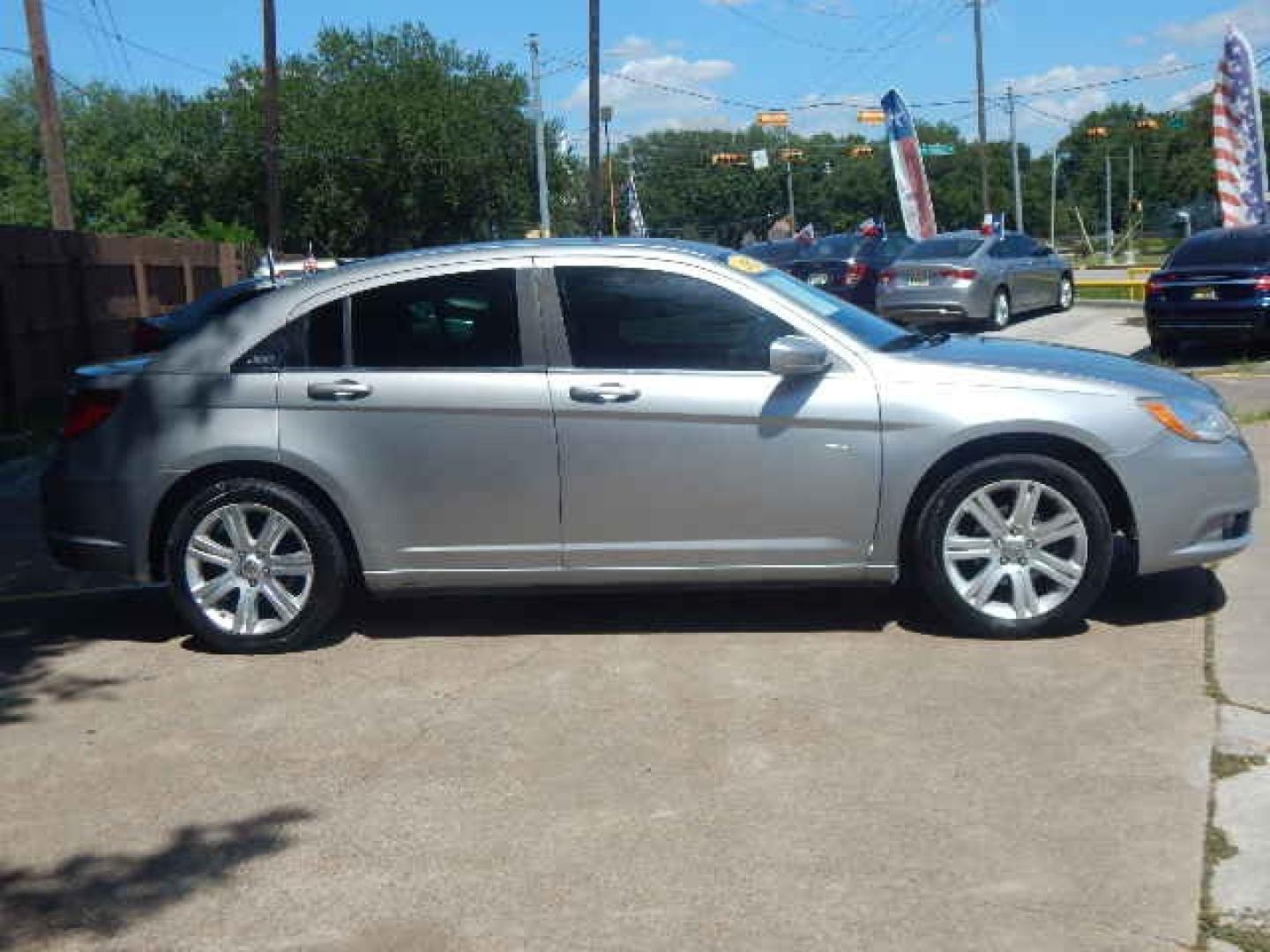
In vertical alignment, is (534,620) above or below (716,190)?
below

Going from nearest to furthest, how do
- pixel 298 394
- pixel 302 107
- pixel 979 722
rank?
pixel 979 722
pixel 298 394
pixel 302 107

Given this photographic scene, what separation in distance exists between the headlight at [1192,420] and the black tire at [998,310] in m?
16.3

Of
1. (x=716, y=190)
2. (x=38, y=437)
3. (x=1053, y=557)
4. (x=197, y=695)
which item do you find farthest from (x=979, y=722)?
(x=716, y=190)

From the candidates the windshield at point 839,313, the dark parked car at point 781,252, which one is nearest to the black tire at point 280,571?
the windshield at point 839,313

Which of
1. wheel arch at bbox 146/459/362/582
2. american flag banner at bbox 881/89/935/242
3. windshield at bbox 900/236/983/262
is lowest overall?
wheel arch at bbox 146/459/362/582

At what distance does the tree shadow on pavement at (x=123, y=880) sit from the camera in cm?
381

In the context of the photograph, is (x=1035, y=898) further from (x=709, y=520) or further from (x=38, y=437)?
(x=38, y=437)

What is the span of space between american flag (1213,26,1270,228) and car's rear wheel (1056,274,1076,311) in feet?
9.95

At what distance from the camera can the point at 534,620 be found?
6562mm

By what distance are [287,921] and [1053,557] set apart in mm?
3346

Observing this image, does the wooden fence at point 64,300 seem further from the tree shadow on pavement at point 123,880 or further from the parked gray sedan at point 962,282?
the tree shadow on pavement at point 123,880

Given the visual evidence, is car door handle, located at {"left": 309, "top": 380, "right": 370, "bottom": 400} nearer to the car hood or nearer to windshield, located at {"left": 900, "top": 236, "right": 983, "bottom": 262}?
the car hood

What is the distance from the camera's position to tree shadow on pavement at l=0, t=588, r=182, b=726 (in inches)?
230

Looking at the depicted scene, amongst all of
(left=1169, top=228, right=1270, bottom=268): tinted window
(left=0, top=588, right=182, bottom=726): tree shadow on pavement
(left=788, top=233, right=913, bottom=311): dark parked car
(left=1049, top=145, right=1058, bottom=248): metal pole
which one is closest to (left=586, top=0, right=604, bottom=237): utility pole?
(left=788, top=233, right=913, bottom=311): dark parked car
